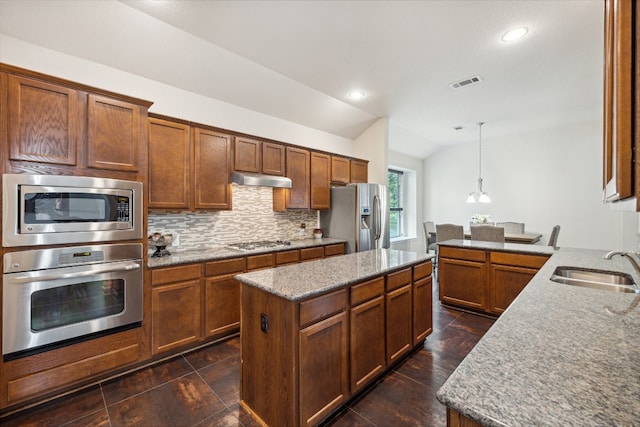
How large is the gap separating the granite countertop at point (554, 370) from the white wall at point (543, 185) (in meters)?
5.05

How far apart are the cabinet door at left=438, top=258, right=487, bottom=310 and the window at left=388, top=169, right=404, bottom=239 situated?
10.1 feet

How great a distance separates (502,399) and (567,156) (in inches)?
265

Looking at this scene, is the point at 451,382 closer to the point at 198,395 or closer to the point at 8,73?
the point at 198,395

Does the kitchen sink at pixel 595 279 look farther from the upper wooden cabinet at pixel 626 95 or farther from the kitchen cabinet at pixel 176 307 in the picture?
the kitchen cabinet at pixel 176 307

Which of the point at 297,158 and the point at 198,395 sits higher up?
the point at 297,158

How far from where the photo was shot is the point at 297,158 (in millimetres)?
4211

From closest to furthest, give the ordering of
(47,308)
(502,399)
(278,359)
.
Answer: (502,399) < (278,359) < (47,308)

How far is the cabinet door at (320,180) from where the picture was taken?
4451 mm

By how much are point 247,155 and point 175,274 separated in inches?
66.0

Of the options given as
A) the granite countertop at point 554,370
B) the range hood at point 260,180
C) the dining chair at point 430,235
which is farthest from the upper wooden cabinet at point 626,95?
the dining chair at point 430,235

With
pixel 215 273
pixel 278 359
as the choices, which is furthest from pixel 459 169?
pixel 278 359

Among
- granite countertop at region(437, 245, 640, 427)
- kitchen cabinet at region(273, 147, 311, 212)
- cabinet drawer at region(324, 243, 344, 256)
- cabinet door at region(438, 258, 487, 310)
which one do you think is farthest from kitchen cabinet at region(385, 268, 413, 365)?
kitchen cabinet at region(273, 147, 311, 212)

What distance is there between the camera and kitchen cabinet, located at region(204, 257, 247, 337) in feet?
9.41

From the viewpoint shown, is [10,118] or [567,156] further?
[567,156]
